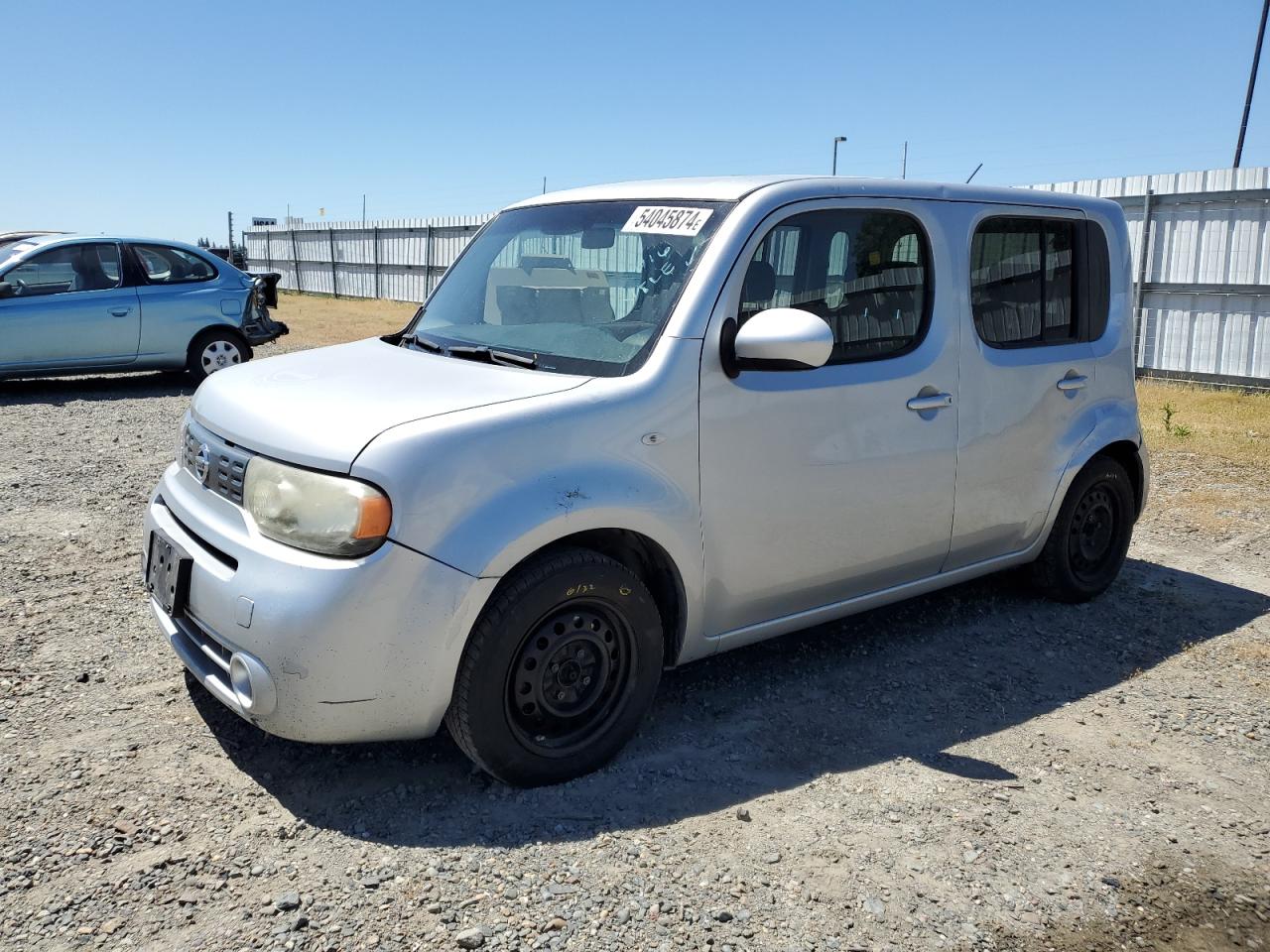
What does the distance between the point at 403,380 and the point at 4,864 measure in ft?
5.84

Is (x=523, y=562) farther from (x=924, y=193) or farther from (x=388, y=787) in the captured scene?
(x=924, y=193)

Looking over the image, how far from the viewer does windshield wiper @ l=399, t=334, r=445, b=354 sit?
13.3 feet

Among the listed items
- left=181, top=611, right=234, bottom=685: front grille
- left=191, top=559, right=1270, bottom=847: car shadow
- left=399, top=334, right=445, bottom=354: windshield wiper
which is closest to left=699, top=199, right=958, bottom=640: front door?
left=191, top=559, right=1270, bottom=847: car shadow

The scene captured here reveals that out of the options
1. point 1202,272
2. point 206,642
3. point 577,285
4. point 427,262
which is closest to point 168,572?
point 206,642

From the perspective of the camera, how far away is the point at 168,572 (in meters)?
3.43

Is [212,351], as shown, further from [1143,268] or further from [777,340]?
[1143,268]

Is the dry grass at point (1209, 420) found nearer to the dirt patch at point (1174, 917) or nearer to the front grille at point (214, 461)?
the dirt patch at point (1174, 917)

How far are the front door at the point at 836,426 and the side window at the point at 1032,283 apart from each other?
29cm

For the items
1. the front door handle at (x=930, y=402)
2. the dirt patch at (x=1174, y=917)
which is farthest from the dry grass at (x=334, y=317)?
the dirt patch at (x=1174, y=917)

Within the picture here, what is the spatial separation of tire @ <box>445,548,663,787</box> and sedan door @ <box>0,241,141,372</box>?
948cm

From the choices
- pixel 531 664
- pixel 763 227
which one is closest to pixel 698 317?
pixel 763 227

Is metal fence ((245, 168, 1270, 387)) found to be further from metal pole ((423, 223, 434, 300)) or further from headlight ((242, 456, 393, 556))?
Answer: metal pole ((423, 223, 434, 300))

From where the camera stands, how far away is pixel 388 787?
3342 millimetres

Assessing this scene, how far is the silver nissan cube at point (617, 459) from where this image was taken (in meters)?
2.99
